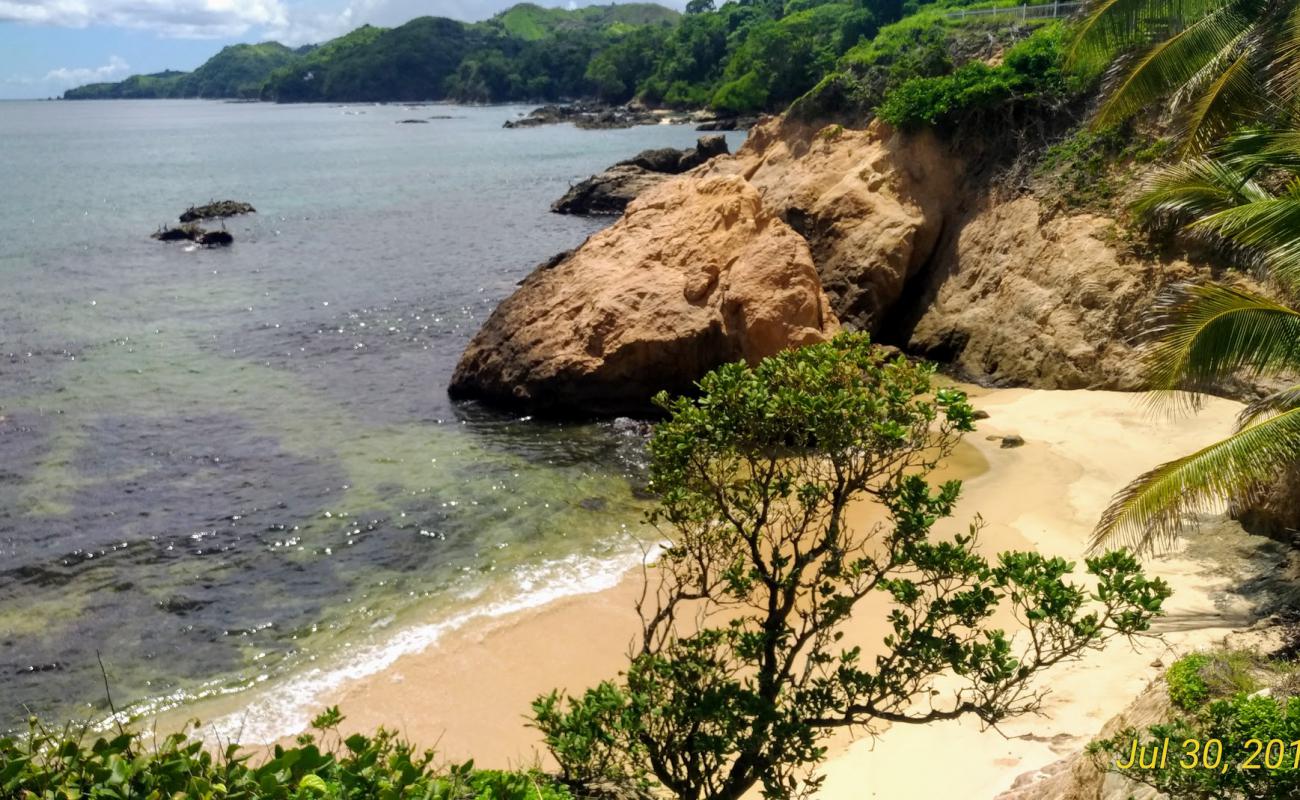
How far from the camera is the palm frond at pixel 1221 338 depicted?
28.1 feet

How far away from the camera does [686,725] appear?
609cm

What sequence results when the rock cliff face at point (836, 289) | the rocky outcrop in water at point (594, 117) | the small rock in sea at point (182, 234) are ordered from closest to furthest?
the rock cliff face at point (836, 289) < the small rock in sea at point (182, 234) < the rocky outcrop in water at point (594, 117)

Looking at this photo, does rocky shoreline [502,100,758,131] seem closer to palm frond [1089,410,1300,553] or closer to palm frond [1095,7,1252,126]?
palm frond [1095,7,1252,126]

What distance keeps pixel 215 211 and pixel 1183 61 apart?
130 feet

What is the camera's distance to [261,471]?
16.5m

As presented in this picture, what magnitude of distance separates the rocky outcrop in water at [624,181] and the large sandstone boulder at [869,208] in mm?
20403

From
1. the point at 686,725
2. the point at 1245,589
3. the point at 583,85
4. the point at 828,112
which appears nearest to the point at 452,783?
the point at 686,725

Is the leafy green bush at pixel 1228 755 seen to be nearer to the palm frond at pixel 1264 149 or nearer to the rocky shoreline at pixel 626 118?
the palm frond at pixel 1264 149

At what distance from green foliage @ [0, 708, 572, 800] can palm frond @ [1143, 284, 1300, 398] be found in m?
7.16

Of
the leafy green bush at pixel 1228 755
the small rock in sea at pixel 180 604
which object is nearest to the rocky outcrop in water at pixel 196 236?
the small rock in sea at pixel 180 604

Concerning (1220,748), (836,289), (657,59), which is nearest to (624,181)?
(836,289)

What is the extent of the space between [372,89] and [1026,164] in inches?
6570

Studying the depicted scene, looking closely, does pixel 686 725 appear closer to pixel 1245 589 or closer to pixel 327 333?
pixel 1245 589

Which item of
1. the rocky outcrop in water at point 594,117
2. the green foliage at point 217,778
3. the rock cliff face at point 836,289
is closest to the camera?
the green foliage at point 217,778
